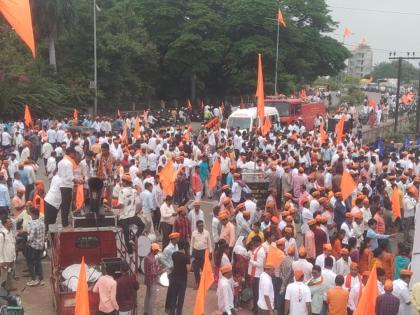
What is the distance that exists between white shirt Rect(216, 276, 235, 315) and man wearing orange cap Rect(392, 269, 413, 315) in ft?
7.37

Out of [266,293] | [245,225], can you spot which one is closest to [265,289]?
[266,293]

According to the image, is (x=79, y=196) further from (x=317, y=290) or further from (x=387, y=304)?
(x=387, y=304)

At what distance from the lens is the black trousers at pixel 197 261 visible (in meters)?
10.4

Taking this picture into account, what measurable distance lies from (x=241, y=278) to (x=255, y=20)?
36852 mm

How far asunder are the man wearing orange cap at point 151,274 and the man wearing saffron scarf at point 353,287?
9.09 feet

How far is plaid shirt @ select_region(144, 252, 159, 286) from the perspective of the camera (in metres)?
9.07

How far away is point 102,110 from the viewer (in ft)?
132

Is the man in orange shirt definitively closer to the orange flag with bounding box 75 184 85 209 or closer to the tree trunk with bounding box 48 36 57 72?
the orange flag with bounding box 75 184 85 209

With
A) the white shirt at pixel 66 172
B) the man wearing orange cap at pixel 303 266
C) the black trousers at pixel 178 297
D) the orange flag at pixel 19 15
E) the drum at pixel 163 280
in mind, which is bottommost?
the drum at pixel 163 280

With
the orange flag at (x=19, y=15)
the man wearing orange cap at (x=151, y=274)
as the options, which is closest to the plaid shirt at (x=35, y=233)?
Result: the man wearing orange cap at (x=151, y=274)

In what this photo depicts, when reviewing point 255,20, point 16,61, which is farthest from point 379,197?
point 255,20

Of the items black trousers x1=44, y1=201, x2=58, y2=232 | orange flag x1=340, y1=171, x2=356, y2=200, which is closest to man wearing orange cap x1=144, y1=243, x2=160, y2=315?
black trousers x1=44, y1=201, x2=58, y2=232

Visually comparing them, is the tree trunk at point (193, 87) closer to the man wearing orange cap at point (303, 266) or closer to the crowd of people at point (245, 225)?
the crowd of people at point (245, 225)

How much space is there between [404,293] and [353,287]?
2.20 ft
